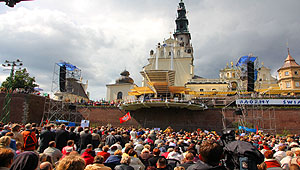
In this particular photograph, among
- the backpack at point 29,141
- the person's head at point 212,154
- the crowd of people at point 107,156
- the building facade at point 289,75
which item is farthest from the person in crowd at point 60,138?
the building facade at point 289,75

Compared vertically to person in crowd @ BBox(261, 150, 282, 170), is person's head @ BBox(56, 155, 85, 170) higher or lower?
higher

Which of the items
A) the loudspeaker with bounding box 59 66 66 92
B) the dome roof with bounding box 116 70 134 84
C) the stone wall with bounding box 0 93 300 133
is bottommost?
the stone wall with bounding box 0 93 300 133

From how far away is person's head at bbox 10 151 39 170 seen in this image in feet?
12.9

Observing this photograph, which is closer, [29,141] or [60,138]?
[29,141]

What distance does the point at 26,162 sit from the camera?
3.96m

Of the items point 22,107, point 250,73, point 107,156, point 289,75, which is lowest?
point 107,156

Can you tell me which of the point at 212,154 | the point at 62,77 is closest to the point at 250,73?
the point at 212,154

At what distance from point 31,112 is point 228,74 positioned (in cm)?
6049

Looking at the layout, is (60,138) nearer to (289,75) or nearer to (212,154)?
(212,154)

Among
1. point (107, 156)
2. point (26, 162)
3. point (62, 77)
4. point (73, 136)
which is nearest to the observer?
point (26, 162)

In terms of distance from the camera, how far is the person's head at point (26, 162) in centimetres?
392

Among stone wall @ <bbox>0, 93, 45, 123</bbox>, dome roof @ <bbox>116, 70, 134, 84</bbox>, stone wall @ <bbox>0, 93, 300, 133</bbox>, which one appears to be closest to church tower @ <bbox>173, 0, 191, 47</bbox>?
dome roof @ <bbox>116, 70, 134, 84</bbox>

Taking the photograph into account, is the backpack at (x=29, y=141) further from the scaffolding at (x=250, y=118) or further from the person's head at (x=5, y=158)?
the scaffolding at (x=250, y=118)

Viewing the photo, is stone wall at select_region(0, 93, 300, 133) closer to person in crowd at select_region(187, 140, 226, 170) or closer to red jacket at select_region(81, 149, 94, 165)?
red jacket at select_region(81, 149, 94, 165)
